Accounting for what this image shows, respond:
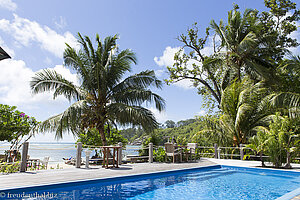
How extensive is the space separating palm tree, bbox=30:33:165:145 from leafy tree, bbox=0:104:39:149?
118 cm

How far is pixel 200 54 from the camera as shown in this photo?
17.4 metres

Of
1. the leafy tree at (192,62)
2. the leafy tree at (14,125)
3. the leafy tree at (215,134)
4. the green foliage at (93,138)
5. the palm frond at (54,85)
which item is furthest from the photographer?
the leafy tree at (192,62)

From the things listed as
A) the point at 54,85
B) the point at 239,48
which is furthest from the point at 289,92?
the point at 54,85

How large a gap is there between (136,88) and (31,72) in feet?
15.0

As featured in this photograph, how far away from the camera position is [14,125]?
331 inches

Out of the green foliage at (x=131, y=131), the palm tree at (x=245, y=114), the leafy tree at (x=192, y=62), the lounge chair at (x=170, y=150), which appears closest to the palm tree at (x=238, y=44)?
the palm tree at (x=245, y=114)

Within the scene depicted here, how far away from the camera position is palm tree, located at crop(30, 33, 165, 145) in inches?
352

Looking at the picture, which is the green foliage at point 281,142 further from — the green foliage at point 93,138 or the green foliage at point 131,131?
the green foliage at point 93,138

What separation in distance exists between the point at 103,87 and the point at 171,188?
18.3 feet

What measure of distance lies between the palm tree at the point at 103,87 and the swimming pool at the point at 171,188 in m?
3.06

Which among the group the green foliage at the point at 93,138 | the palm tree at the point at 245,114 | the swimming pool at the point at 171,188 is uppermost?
the palm tree at the point at 245,114

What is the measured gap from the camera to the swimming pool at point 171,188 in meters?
4.61

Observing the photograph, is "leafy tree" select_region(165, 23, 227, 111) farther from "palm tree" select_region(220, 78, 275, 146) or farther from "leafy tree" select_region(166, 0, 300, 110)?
"palm tree" select_region(220, 78, 275, 146)

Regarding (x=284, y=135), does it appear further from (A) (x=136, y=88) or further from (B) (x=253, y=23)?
(B) (x=253, y=23)
